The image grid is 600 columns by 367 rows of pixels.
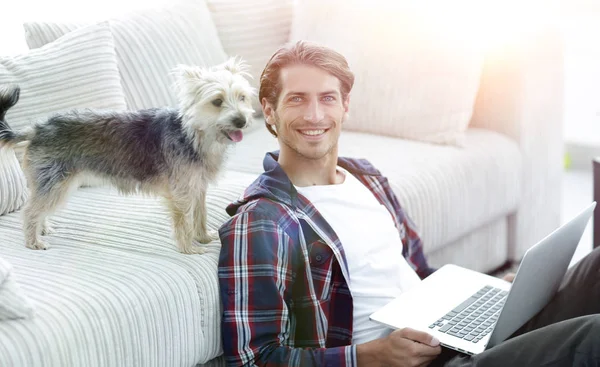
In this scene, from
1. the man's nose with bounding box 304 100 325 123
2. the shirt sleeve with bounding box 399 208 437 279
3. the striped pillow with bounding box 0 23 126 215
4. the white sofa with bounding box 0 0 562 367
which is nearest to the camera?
the white sofa with bounding box 0 0 562 367

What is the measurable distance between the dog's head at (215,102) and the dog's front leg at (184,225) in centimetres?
15

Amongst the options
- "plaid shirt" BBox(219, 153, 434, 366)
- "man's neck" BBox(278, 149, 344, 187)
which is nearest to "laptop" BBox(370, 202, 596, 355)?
"plaid shirt" BBox(219, 153, 434, 366)

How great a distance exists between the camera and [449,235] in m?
2.46

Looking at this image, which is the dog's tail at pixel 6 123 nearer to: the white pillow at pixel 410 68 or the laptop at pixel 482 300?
the laptop at pixel 482 300

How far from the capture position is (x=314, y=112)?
1.65 metres

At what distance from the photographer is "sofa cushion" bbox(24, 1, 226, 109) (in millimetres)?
2262

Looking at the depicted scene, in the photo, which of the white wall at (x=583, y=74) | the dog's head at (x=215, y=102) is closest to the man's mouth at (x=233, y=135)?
the dog's head at (x=215, y=102)

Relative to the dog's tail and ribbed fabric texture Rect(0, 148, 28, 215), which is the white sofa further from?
the dog's tail

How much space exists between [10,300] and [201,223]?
Answer: 46cm

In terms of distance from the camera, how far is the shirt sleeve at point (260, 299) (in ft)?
4.91

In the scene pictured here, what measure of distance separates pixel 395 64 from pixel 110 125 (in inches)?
49.2

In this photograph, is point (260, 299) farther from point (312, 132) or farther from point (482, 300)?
point (482, 300)

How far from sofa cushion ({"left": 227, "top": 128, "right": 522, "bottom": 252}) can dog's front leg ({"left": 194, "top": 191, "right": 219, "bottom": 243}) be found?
0.57 m

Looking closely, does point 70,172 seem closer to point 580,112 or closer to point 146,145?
point 146,145
